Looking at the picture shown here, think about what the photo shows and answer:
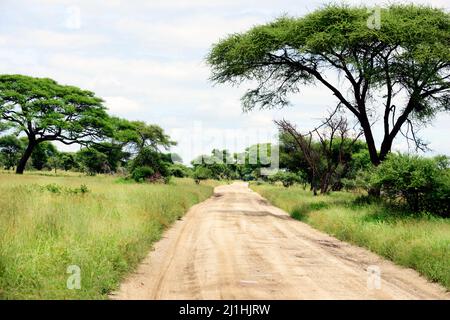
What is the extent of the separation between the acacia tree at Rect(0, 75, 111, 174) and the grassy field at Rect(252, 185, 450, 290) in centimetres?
3409

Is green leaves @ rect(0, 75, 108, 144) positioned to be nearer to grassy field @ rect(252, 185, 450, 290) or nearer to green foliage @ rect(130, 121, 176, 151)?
green foliage @ rect(130, 121, 176, 151)

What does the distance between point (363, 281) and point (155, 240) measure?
629 cm

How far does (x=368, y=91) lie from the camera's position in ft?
81.2

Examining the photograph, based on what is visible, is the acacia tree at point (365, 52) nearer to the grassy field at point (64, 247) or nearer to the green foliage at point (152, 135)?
the grassy field at point (64, 247)

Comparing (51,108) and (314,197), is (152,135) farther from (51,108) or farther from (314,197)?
(314,197)

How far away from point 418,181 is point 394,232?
3.38m

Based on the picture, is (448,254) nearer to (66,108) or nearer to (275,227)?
(275,227)

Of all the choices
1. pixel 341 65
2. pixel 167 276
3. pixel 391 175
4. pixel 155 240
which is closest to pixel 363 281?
pixel 167 276

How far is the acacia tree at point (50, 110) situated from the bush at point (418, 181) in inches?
1471

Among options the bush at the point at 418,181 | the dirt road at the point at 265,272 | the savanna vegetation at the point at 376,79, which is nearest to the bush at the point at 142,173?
the savanna vegetation at the point at 376,79

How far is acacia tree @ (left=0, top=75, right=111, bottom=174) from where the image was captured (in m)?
47.6

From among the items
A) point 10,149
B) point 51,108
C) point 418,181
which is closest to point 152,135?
point 51,108

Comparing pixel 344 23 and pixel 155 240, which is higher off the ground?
pixel 344 23

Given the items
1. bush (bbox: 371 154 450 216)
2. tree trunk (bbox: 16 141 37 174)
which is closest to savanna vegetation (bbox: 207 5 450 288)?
bush (bbox: 371 154 450 216)
